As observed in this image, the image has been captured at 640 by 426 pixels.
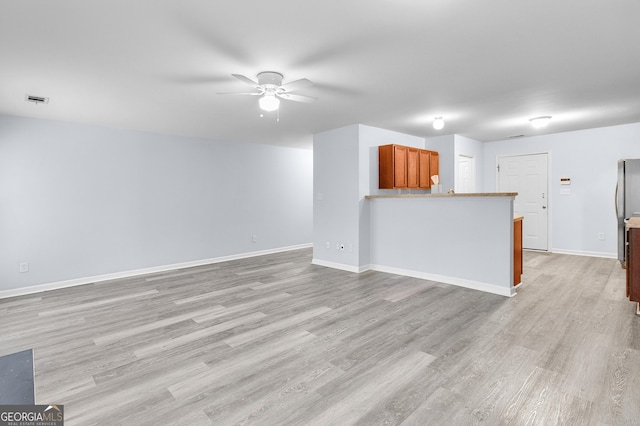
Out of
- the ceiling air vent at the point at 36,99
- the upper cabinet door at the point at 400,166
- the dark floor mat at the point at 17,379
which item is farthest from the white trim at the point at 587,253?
the ceiling air vent at the point at 36,99

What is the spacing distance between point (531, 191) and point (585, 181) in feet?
2.83

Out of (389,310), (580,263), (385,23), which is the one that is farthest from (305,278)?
(580,263)

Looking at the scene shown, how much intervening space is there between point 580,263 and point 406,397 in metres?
5.10

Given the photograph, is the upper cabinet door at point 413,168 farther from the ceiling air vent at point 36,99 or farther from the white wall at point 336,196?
the ceiling air vent at point 36,99

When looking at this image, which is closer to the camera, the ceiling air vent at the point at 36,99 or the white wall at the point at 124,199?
the ceiling air vent at the point at 36,99

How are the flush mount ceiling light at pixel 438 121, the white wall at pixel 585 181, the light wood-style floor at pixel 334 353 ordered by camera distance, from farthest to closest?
the white wall at pixel 585 181 < the flush mount ceiling light at pixel 438 121 < the light wood-style floor at pixel 334 353

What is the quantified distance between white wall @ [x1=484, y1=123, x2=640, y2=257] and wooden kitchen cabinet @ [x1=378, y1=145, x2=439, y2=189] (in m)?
2.42

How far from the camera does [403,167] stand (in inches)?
212

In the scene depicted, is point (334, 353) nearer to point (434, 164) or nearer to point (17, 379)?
point (17, 379)

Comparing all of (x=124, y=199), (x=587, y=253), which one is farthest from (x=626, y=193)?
(x=124, y=199)

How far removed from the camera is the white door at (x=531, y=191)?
640cm

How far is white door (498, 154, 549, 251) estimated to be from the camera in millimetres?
6402

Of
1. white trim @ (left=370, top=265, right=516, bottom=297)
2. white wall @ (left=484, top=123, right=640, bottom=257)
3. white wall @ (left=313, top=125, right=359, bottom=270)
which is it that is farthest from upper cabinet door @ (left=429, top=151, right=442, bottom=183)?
white trim @ (left=370, top=265, right=516, bottom=297)

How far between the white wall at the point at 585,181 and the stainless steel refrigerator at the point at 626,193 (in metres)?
0.64
